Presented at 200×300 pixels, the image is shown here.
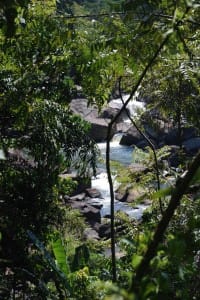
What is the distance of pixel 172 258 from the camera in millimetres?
887

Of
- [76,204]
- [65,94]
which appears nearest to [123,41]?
[65,94]

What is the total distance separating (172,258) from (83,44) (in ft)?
4.09

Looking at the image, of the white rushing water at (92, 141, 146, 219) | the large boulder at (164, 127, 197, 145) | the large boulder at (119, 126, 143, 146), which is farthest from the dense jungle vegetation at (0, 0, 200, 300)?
the large boulder at (119, 126, 143, 146)

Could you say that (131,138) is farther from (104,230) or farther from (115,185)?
(115,185)

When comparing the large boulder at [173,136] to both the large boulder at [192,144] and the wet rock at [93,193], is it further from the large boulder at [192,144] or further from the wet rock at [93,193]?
the wet rock at [93,193]

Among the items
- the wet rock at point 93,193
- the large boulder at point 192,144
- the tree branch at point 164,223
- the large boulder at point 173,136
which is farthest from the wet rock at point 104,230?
the tree branch at point 164,223

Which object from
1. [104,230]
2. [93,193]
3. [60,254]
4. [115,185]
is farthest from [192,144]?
[60,254]

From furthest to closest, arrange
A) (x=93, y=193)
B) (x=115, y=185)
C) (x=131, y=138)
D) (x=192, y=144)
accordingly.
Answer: (x=131, y=138) → (x=192, y=144) → (x=93, y=193) → (x=115, y=185)

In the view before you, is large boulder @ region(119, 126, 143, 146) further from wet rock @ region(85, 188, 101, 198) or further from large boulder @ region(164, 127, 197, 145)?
wet rock @ region(85, 188, 101, 198)

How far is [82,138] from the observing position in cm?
430

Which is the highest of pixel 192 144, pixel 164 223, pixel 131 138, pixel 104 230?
pixel 164 223

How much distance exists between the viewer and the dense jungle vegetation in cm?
93

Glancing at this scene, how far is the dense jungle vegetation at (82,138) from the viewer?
0.93 metres

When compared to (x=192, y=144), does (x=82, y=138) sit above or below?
above
